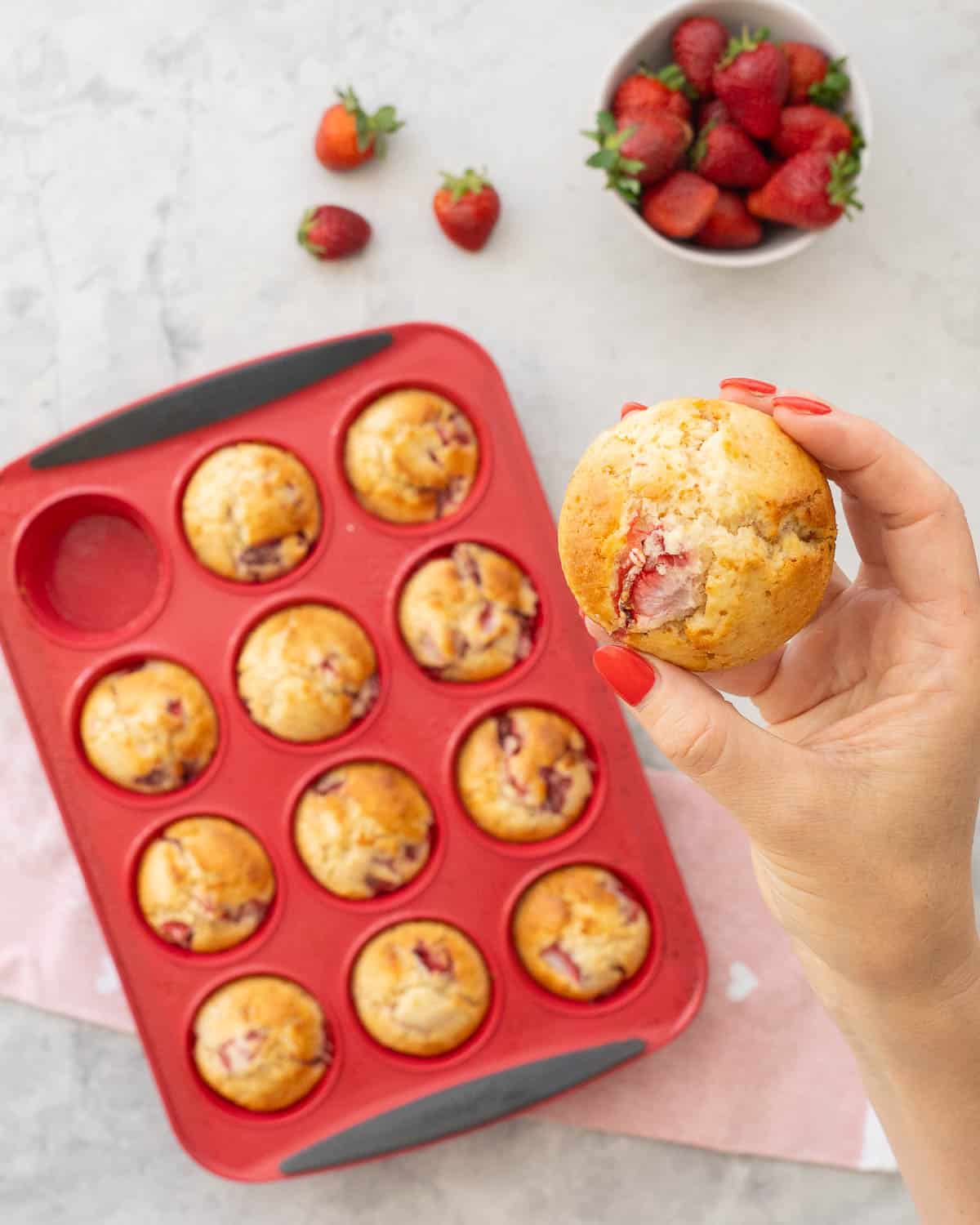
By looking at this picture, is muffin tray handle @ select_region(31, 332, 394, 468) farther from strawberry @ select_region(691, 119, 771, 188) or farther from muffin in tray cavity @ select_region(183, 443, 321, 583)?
strawberry @ select_region(691, 119, 771, 188)

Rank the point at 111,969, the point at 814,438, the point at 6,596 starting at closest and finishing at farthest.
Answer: the point at 814,438 < the point at 6,596 < the point at 111,969

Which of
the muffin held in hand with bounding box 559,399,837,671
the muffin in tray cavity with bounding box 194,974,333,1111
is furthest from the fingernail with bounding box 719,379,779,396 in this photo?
the muffin in tray cavity with bounding box 194,974,333,1111

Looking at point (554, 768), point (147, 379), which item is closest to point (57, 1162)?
point (554, 768)

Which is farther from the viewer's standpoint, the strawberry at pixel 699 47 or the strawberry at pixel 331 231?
the strawberry at pixel 331 231

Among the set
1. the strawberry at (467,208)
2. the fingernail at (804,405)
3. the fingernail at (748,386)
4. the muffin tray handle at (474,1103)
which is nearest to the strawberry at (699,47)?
the strawberry at (467,208)

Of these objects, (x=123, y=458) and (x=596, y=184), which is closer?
(x=123, y=458)

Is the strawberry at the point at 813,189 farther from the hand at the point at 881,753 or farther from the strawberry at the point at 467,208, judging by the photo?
the hand at the point at 881,753

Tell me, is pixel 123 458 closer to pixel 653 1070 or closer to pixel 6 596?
pixel 6 596

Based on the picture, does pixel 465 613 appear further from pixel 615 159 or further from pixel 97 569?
pixel 615 159
